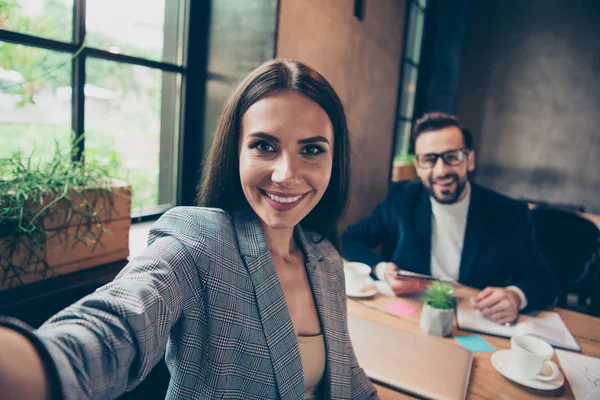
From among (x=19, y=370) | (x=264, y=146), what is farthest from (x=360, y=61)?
(x=19, y=370)

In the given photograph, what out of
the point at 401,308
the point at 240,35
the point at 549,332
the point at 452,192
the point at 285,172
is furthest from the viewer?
the point at 452,192

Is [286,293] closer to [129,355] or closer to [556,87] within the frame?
[129,355]

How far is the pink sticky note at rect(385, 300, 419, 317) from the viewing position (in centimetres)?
143

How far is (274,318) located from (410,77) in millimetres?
4267

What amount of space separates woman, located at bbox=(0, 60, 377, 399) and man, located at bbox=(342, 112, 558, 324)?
807 millimetres

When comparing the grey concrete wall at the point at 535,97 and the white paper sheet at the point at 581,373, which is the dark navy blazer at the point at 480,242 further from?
the grey concrete wall at the point at 535,97

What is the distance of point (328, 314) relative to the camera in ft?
3.36

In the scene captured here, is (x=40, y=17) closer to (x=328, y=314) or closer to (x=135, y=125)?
(x=135, y=125)

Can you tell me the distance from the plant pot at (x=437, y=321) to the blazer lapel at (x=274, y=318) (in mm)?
592

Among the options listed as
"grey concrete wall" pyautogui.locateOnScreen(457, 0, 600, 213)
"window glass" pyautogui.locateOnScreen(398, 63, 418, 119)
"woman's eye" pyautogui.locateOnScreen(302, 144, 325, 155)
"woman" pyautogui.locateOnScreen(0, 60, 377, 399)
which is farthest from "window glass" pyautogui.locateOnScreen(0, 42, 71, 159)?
"grey concrete wall" pyautogui.locateOnScreen(457, 0, 600, 213)

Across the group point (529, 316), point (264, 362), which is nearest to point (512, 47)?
point (529, 316)

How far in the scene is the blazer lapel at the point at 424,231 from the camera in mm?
2055

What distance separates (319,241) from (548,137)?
16.7 feet

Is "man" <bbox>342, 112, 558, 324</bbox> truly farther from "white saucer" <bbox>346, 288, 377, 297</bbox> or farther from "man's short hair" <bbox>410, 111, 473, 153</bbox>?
"white saucer" <bbox>346, 288, 377, 297</bbox>
